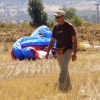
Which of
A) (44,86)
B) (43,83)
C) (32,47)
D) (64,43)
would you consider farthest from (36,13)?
(44,86)

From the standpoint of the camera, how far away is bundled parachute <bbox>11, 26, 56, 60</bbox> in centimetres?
1528

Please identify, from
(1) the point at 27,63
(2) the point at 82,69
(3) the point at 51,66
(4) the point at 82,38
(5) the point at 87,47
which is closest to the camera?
(2) the point at 82,69

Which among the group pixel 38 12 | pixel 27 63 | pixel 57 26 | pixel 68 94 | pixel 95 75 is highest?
pixel 57 26

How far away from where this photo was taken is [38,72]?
11.6m

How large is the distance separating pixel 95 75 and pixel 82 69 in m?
1.75

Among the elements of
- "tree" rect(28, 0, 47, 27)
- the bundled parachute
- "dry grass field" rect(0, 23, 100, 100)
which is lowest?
"tree" rect(28, 0, 47, 27)

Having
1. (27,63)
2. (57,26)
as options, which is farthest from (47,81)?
(27,63)

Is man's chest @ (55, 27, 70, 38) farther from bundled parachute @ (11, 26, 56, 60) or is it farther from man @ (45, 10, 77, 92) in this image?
bundled parachute @ (11, 26, 56, 60)

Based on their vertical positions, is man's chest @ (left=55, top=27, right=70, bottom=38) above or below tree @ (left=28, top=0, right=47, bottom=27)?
above

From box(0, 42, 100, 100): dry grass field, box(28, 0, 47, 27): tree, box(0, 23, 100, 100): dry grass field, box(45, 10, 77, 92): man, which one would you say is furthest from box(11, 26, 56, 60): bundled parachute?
box(28, 0, 47, 27): tree

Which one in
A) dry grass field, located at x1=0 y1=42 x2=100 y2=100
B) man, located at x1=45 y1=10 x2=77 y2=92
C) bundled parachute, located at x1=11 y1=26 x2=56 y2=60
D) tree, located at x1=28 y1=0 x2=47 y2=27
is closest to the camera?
dry grass field, located at x1=0 y1=42 x2=100 y2=100

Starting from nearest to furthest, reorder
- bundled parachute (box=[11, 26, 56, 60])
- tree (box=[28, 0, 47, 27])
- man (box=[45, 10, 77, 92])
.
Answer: man (box=[45, 10, 77, 92]) → bundled parachute (box=[11, 26, 56, 60]) → tree (box=[28, 0, 47, 27])

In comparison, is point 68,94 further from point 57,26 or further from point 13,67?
point 13,67

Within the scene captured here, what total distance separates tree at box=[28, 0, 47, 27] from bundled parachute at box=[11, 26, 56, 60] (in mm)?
21637
